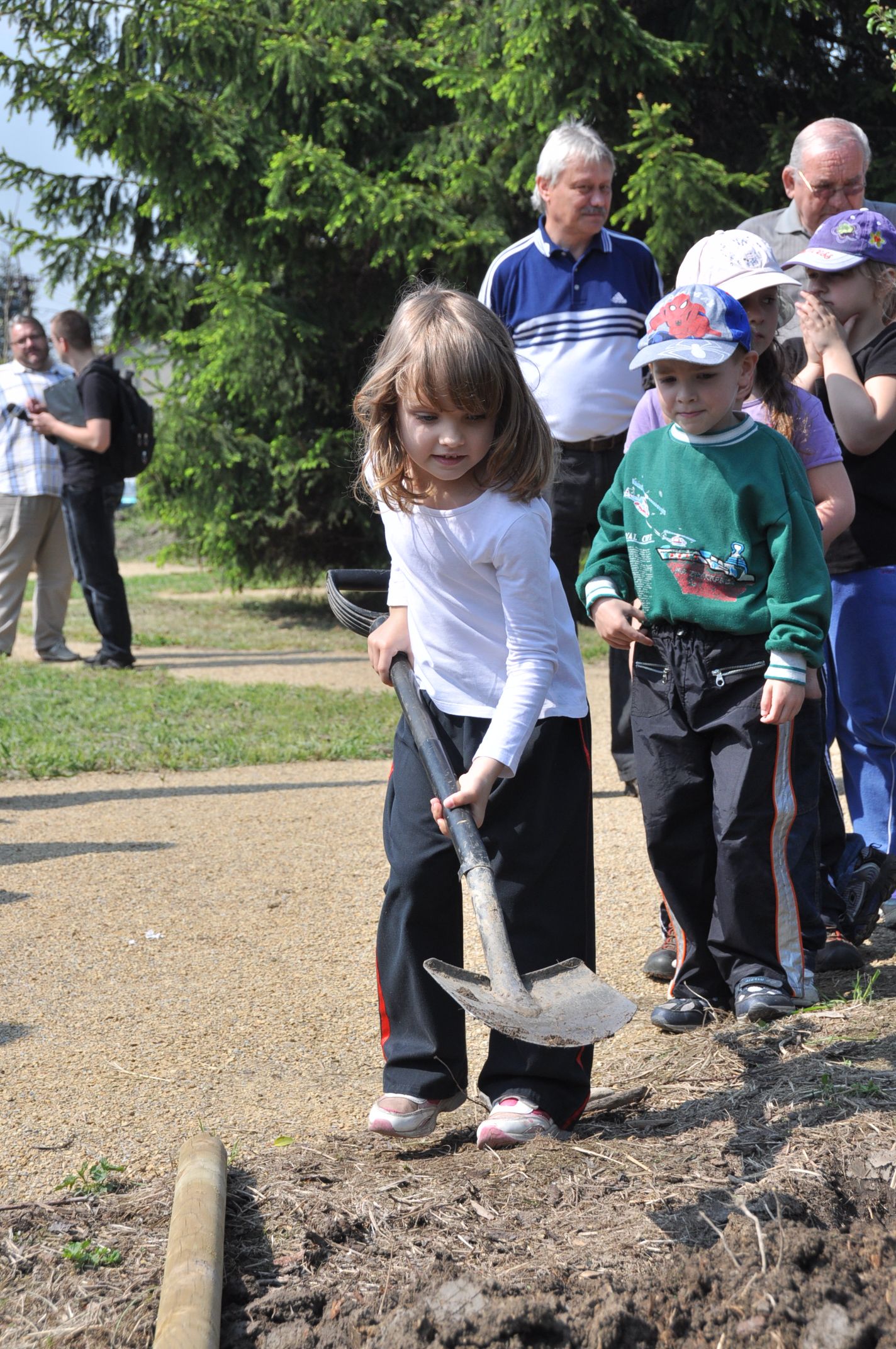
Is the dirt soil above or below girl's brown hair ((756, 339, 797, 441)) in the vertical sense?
below

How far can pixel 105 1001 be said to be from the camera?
3.37 m

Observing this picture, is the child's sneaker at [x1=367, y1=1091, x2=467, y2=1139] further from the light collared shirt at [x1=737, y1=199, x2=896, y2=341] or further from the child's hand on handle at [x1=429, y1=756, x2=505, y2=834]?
the light collared shirt at [x1=737, y1=199, x2=896, y2=341]

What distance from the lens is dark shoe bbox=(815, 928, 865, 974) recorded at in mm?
3395

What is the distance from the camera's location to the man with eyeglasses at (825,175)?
4.05 meters

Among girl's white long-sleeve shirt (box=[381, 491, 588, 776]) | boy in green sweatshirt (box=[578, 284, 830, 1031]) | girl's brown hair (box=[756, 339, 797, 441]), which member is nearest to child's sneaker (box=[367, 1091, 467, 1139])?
girl's white long-sleeve shirt (box=[381, 491, 588, 776])

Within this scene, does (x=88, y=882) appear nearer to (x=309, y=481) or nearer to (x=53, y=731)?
(x=53, y=731)

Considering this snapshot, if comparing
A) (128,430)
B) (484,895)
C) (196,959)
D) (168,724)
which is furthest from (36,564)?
(484,895)

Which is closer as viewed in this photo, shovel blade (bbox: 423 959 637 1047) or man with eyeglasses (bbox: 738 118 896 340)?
shovel blade (bbox: 423 959 637 1047)

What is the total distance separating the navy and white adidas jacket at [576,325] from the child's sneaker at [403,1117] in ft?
9.55

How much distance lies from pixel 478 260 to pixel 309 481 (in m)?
2.22

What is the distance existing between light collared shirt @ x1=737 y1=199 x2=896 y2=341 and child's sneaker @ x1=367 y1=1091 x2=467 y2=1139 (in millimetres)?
2592

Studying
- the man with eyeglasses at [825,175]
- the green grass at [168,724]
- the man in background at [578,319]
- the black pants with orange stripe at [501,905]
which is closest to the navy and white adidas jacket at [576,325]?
the man in background at [578,319]

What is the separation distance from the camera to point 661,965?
137 inches

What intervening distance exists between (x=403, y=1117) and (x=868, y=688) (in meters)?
1.97
